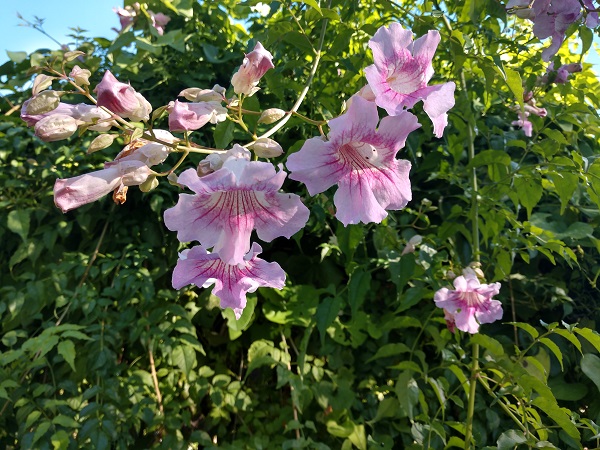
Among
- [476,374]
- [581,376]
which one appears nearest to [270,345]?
[476,374]

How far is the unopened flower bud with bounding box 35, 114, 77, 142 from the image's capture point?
2.25 feet

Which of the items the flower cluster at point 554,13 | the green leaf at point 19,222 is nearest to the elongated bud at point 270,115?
the flower cluster at point 554,13

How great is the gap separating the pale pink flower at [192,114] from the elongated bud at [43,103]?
6.1 inches

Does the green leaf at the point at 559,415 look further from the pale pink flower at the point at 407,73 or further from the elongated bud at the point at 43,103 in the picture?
the elongated bud at the point at 43,103

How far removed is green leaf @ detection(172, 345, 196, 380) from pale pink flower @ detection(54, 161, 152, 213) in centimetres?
105

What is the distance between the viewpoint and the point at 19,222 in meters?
1.85

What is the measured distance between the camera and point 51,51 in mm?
2211

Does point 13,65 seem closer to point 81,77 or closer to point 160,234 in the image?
point 160,234

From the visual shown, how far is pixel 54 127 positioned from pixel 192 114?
0.58 ft

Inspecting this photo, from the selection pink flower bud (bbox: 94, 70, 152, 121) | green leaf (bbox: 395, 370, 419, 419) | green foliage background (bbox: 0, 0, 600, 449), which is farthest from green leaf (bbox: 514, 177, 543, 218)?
pink flower bud (bbox: 94, 70, 152, 121)

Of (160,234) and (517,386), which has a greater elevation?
(517,386)

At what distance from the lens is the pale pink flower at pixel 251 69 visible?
729 millimetres

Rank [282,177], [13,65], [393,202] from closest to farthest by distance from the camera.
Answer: [282,177], [393,202], [13,65]

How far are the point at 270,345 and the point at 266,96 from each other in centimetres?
85
